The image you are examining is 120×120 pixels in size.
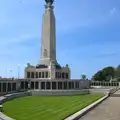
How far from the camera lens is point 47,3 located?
82.0m

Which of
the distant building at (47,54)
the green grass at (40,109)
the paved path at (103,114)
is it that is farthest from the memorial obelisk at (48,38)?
the paved path at (103,114)

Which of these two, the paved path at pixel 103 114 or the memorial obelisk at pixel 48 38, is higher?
the memorial obelisk at pixel 48 38

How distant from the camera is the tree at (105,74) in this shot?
129000 millimetres

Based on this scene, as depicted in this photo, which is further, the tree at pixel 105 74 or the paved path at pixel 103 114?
the tree at pixel 105 74

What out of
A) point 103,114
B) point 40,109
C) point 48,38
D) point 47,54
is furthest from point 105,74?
point 103,114

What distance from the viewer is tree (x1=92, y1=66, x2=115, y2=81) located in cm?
12900

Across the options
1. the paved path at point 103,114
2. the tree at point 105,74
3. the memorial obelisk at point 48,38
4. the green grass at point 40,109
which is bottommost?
the paved path at point 103,114

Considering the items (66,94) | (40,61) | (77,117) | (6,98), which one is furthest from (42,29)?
(77,117)

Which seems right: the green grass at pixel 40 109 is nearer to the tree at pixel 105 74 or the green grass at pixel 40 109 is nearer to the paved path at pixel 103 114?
the paved path at pixel 103 114

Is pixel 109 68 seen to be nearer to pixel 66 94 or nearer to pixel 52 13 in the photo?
pixel 52 13

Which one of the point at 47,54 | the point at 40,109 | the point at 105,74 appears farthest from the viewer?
the point at 105,74

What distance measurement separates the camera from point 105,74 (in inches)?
5202

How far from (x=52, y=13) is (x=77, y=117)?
60994 millimetres

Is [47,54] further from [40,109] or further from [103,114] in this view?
[103,114]
